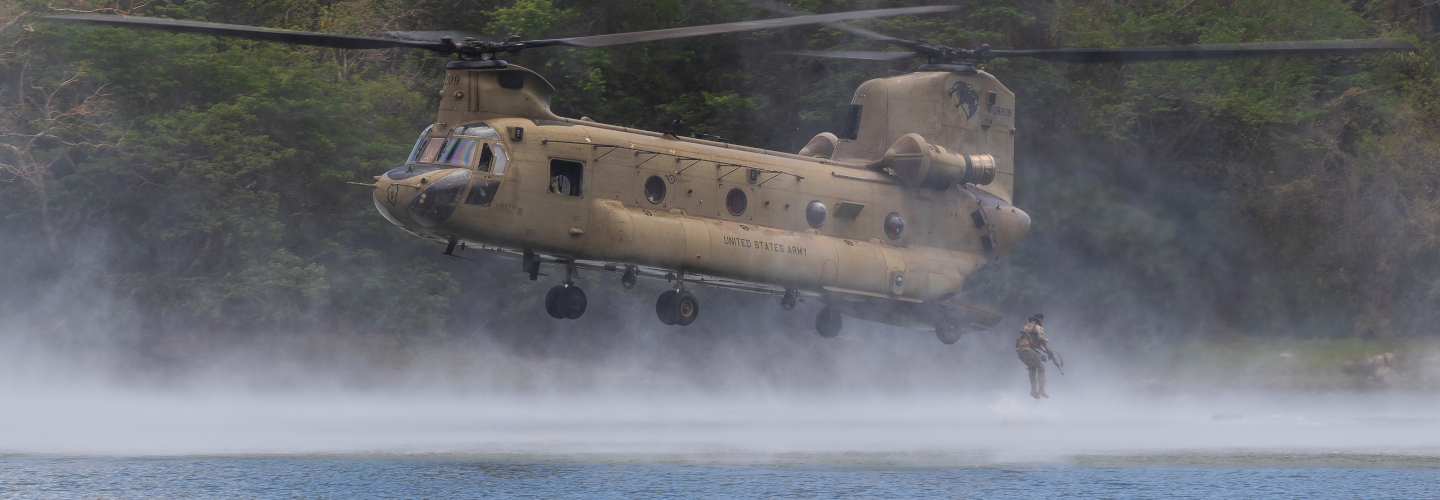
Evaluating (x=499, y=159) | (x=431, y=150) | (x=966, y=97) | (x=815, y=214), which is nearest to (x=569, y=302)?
(x=499, y=159)

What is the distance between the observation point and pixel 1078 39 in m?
40.2

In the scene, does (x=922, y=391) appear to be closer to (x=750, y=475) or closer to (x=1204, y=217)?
(x=1204, y=217)

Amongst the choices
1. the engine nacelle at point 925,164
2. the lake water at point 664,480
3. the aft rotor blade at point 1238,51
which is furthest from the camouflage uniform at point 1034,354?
the aft rotor blade at point 1238,51

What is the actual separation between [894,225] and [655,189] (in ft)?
15.7

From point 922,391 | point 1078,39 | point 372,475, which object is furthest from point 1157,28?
point 372,475

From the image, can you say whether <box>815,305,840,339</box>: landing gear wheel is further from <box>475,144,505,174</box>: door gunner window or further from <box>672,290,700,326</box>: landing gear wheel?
<box>475,144,505,174</box>: door gunner window

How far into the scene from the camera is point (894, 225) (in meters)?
24.6

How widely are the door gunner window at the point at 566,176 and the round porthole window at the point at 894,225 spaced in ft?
19.5

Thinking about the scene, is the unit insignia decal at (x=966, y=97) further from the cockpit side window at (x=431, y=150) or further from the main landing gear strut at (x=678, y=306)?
the cockpit side window at (x=431, y=150)

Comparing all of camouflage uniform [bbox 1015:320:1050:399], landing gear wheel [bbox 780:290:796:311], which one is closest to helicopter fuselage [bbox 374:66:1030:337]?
landing gear wheel [bbox 780:290:796:311]

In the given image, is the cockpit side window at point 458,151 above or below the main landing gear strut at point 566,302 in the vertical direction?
above

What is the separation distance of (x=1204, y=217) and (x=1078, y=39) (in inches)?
241

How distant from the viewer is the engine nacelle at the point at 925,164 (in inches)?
972

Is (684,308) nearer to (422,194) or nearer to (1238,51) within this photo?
(422,194)
